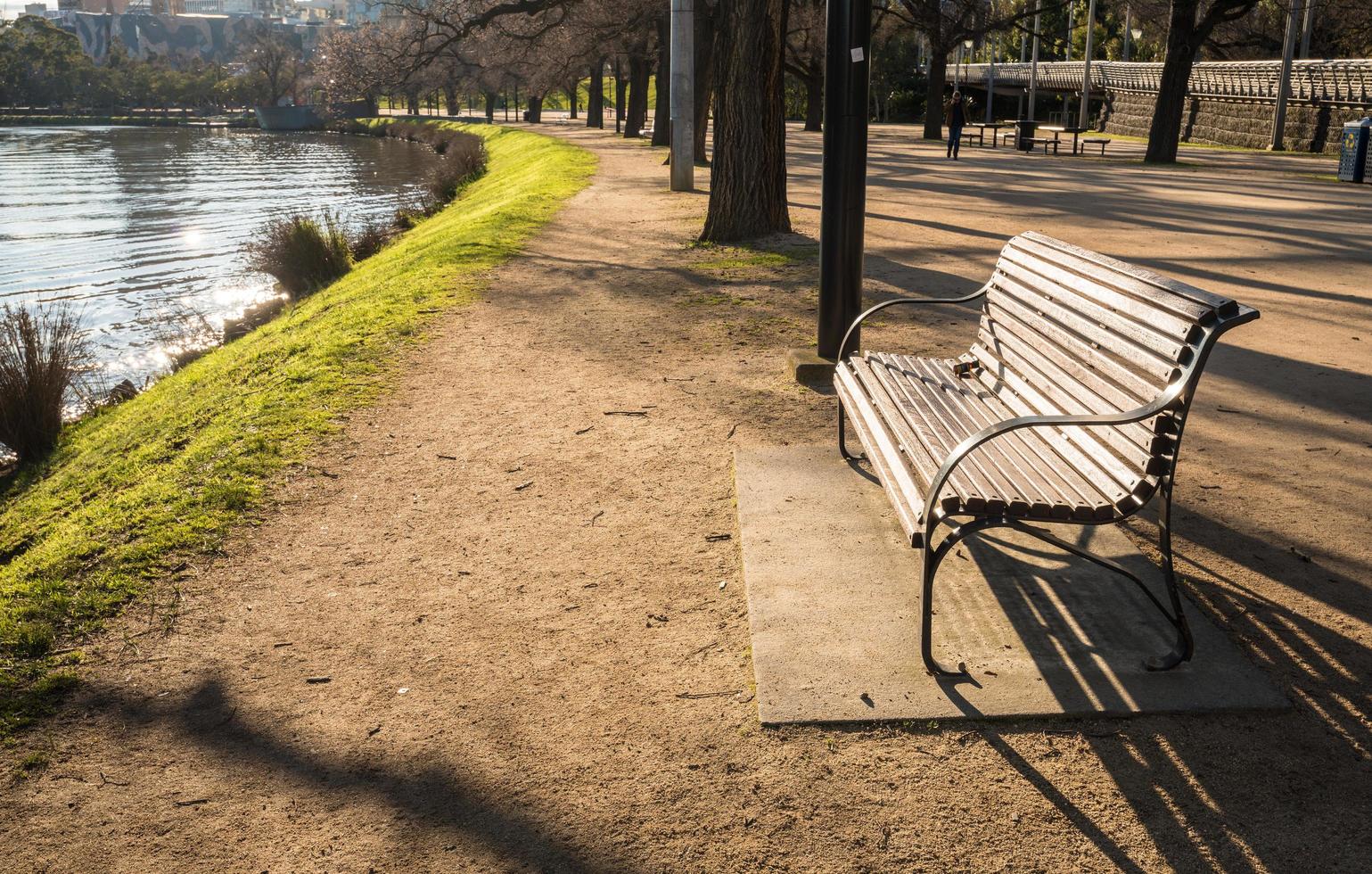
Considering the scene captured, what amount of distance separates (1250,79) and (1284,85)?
16.8 feet

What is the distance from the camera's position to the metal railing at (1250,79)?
30250mm

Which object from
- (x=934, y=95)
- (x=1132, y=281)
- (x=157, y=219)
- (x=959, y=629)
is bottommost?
(x=157, y=219)

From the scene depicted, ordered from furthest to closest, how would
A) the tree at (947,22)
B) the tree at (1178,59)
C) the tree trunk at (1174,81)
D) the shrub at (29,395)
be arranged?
the tree at (947,22)
the tree trunk at (1174,81)
the tree at (1178,59)
the shrub at (29,395)

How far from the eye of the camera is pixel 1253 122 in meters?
33.6

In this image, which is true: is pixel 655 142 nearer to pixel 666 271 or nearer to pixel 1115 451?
pixel 666 271

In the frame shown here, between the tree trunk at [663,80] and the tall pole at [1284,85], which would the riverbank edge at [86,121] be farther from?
the tall pole at [1284,85]

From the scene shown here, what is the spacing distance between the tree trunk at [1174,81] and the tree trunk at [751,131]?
1545 cm

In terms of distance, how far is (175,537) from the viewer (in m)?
4.75

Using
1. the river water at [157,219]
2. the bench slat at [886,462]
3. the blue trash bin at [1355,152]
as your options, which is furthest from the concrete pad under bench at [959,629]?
the blue trash bin at [1355,152]

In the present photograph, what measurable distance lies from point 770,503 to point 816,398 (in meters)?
1.78

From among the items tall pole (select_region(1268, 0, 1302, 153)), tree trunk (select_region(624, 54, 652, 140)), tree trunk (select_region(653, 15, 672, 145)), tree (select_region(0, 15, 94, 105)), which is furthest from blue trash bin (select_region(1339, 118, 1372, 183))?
tree (select_region(0, 15, 94, 105))

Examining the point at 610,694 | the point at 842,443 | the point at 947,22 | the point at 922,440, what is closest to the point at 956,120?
the point at 947,22

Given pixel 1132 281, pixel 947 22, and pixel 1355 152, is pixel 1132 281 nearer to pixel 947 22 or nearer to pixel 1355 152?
pixel 1355 152

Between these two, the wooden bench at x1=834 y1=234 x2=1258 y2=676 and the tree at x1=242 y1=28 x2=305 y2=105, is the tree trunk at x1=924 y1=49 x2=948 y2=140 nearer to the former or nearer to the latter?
the wooden bench at x1=834 y1=234 x2=1258 y2=676
